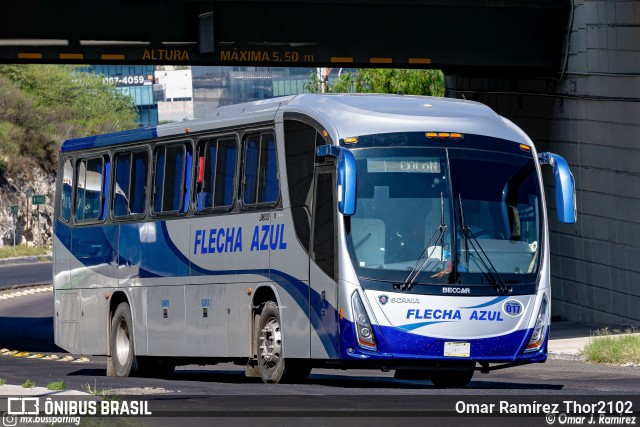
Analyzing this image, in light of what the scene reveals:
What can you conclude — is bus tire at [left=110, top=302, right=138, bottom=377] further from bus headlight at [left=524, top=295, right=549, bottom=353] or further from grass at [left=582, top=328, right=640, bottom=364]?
bus headlight at [left=524, top=295, right=549, bottom=353]

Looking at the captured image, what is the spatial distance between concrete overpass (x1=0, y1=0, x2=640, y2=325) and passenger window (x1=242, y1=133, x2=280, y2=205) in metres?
9.79

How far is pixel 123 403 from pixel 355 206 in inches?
165

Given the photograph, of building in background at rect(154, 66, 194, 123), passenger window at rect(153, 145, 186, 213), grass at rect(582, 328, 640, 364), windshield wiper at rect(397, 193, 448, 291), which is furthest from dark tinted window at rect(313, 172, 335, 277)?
building in background at rect(154, 66, 194, 123)

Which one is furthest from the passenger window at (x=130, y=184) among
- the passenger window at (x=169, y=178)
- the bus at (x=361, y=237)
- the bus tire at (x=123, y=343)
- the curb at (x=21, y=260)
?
the curb at (x=21, y=260)

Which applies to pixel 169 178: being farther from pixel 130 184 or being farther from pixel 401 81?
pixel 401 81

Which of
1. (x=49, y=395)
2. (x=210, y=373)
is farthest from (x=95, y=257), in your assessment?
(x=49, y=395)

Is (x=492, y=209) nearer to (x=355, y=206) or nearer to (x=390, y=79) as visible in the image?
(x=355, y=206)

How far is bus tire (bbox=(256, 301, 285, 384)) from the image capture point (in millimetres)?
17922

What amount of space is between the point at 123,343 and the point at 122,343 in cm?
4

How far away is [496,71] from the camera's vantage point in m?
32.5

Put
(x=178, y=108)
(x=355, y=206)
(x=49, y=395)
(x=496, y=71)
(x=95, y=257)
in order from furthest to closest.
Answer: (x=178, y=108) → (x=496, y=71) → (x=95, y=257) → (x=355, y=206) → (x=49, y=395)

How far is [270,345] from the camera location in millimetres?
18219

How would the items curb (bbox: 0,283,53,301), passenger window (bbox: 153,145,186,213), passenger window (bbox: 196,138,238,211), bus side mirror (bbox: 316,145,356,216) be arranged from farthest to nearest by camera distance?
curb (bbox: 0,283,53,301), passenger window (bbox: 153,145,186,213), passenger window (bbox: 196,138,238,211), bus side mirror (bbox: 316,145,356,216)

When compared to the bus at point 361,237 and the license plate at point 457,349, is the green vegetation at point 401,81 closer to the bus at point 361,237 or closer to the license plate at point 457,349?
the bus at point 361,237
